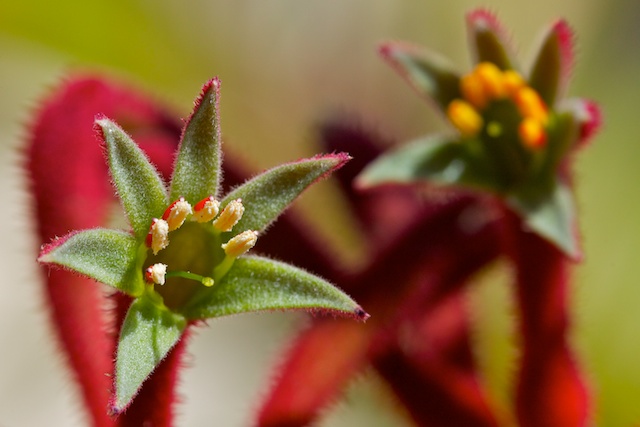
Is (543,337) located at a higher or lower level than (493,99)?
lower

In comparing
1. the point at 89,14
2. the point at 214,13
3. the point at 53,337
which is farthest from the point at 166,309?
the point at 214,13

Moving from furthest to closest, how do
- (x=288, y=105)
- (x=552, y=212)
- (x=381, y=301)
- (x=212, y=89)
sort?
(x=288, y=105) < (x=381, y=301) < (x=552, y=212) < (x=212, y=89)

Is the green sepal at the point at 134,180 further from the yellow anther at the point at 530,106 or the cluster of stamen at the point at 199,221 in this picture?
the yellow anther at the point at 530,106

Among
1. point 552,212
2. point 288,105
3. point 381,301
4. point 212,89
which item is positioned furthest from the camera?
point 288,105

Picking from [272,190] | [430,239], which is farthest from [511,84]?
[272,190]

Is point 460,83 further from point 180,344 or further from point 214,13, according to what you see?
point 214,13

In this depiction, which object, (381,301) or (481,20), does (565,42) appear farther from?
(381,301)

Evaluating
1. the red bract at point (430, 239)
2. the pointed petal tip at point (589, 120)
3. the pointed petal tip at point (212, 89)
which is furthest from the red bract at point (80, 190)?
the pointed petal tip at point (589, 120)
